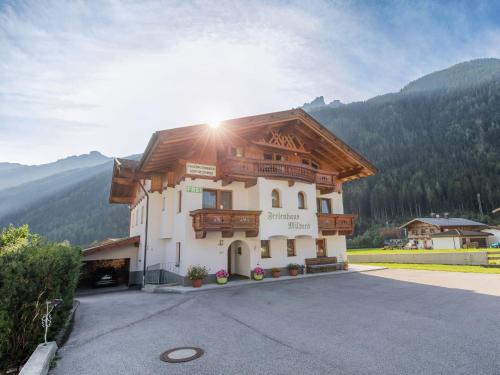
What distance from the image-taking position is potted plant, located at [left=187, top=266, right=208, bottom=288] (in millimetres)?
14867

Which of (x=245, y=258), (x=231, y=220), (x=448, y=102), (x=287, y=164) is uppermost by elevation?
(x=448, y=102)

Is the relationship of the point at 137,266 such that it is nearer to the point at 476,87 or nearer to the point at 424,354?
the point at 424,354

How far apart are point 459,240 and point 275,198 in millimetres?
43079

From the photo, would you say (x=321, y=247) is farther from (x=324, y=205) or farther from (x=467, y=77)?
(x=467, y=77)

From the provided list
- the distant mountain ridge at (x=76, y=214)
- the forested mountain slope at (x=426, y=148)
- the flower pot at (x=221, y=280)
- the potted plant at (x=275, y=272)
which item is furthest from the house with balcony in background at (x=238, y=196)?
the distant mountain ridge at (x=76, y=214)

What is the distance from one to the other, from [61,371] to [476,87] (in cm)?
20722

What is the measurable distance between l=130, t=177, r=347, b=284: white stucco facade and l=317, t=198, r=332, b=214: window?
2.06 meters

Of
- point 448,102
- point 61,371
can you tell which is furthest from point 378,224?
point 448,102

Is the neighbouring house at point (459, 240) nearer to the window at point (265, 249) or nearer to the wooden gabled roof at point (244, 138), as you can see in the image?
the wooden gabled roof at point (244, 138)

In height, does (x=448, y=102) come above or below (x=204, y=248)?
above

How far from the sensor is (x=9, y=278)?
5441 mm

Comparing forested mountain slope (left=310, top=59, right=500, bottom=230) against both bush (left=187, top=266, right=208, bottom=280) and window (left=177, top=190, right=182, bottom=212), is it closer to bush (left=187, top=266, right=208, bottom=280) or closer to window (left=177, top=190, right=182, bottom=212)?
window (left=177, top=190, right=182, bottom=212)

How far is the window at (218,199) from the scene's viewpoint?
16859mm

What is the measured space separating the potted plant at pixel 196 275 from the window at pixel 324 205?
10.2 meters
